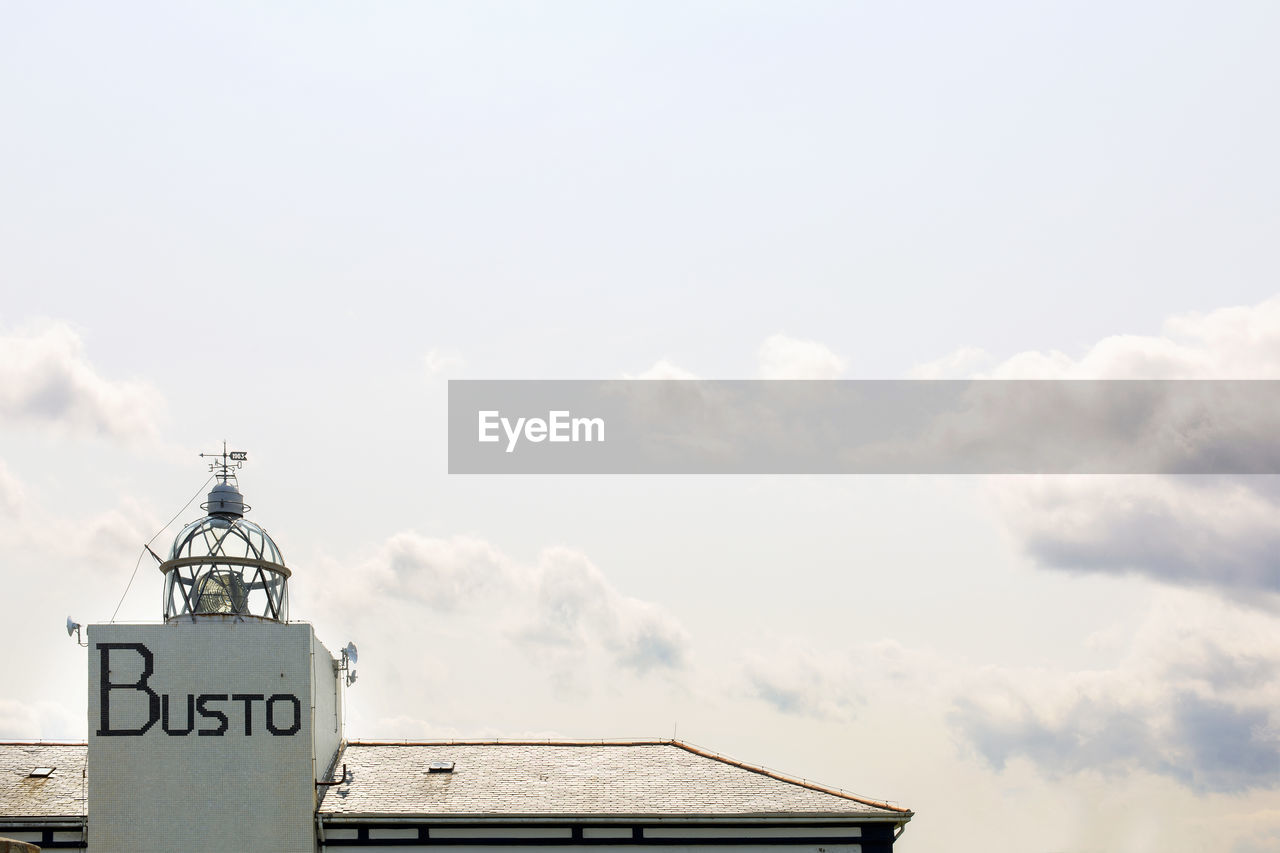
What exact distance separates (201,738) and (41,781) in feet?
20.0

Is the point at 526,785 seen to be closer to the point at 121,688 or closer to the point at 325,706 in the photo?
the point at 325,706

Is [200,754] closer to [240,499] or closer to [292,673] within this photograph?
[292,673]

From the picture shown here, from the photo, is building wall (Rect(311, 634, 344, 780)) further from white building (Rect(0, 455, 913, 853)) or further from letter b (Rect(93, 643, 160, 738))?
letter b (Rect(93, 643, 160, 738))

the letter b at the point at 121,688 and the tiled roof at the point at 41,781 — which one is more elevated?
the letter b at the point at 121,688

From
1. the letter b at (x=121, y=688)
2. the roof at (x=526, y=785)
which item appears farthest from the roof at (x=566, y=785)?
the letter b at (x=121, y=688)

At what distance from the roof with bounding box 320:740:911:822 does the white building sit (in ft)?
0.24

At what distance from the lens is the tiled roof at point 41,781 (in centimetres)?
3947

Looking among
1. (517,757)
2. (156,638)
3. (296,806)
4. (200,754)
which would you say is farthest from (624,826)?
(156,638)

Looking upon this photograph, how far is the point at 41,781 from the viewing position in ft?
136

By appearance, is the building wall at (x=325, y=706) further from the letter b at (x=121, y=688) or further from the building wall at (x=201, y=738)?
the letter b at (x=121, y=688)

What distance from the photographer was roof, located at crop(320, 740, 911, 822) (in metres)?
39.7

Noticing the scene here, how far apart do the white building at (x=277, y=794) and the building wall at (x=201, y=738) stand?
41mm

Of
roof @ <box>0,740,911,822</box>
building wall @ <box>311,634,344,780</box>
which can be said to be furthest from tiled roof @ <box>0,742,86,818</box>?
building wall @ <box>311,634,344,780</box>

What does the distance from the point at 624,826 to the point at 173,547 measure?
18089 mm
